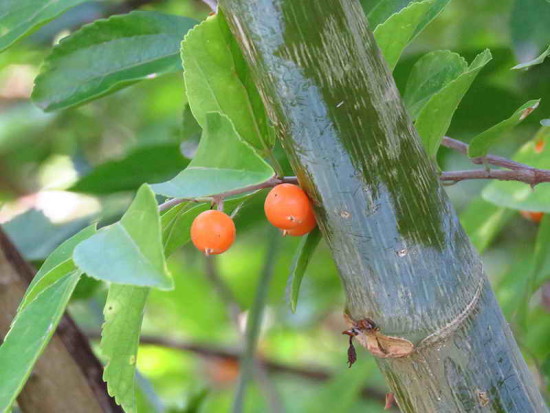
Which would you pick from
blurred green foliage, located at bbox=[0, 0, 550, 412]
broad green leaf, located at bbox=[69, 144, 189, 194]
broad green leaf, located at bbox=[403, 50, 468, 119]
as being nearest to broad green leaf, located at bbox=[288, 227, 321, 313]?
broad green leaf, located at bbox=[403, 50, 468, 119]

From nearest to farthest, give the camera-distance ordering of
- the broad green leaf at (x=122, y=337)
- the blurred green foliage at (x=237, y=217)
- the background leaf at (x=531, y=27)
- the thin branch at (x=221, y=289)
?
the broad green leaf at (x=122, y=337)
the background leaf at (x=531, y=27)
the blurred green foliage at (x=237, y=217)
the thin branch at (x=221, y=289)

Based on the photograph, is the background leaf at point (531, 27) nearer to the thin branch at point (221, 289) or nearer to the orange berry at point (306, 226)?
the orange berry at point (306, 226)

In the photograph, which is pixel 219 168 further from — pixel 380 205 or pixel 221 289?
pixel 221 289

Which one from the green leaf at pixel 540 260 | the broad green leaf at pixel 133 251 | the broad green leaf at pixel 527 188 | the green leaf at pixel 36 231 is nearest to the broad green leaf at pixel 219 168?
the broad green leaf at pixel 133 251

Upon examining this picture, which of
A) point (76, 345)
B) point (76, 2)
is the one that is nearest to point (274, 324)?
point (76, 345)

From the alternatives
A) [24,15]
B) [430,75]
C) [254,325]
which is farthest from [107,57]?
[254,325]

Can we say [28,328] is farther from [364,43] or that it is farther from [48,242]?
[48,242]
